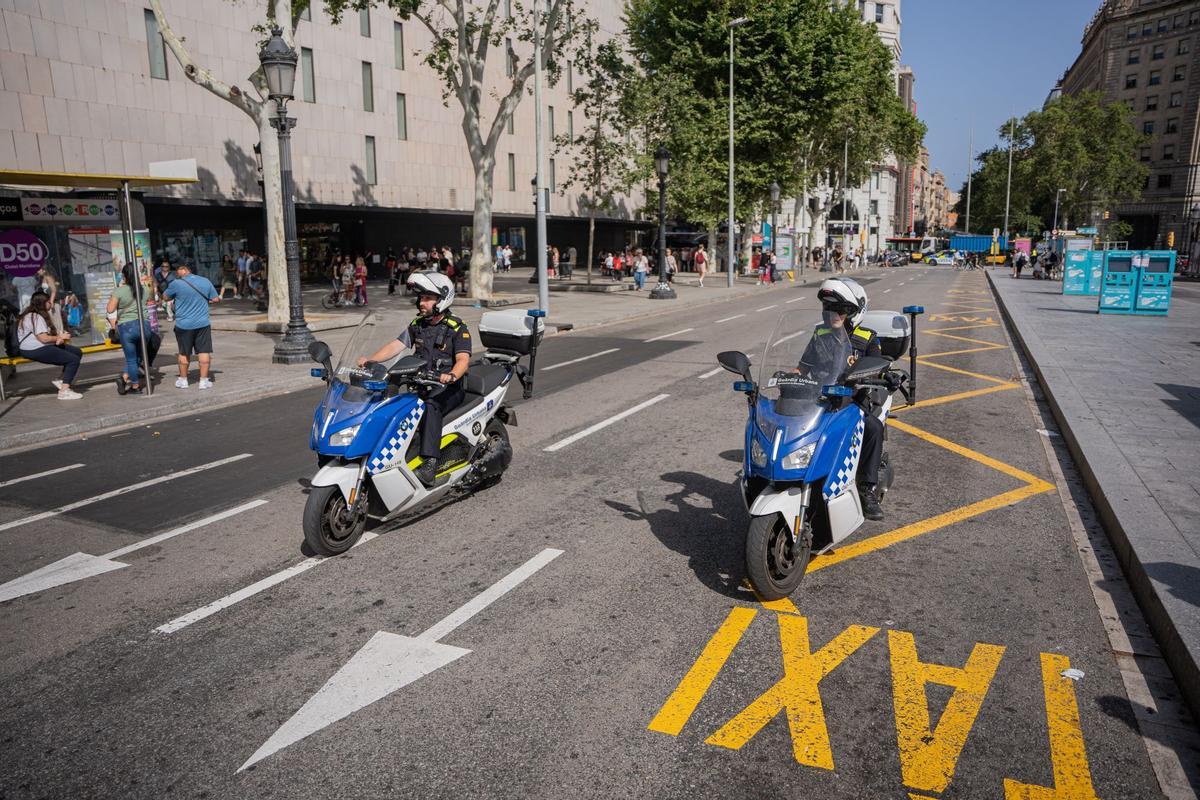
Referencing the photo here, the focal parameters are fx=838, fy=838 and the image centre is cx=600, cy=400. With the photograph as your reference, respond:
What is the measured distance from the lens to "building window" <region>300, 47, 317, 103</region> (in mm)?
31391

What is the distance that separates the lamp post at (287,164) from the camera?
1347cm

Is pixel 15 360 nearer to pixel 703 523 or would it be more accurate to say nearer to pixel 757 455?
pixel 703 523

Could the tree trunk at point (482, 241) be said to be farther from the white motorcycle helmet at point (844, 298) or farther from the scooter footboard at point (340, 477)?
the white motorcycle helmet at point (844, 298)

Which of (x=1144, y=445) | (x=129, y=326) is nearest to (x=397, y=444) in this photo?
(x=1144, y=445)

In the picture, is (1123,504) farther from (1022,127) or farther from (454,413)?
(1022,127)

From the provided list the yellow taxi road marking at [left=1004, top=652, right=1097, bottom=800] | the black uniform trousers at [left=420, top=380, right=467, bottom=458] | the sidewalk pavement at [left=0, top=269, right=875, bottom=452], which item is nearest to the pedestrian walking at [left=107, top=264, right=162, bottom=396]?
the sidewalk pavement at [left=0, top=269, right=875, bottom=452]

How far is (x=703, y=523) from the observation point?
636 cm

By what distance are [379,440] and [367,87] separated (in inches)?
1289

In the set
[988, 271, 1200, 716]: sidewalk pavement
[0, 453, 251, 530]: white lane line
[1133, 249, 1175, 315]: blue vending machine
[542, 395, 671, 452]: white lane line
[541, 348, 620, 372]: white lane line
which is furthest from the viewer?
[1133, 249, 1175, 315]: blue vending machine

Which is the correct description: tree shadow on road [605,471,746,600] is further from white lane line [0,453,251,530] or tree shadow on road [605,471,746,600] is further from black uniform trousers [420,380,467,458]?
white lane line [0,453,251,530]

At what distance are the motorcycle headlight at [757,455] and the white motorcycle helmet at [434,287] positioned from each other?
9.03 ft

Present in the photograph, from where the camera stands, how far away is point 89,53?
24.5 meters

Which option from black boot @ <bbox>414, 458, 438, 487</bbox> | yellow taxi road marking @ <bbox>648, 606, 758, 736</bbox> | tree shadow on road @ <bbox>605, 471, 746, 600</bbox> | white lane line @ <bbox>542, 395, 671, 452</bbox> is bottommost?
white lane line @ <bbox>542, 395, 671, 452</bbox>

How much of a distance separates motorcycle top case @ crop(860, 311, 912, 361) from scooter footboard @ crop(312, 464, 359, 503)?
4379mm
